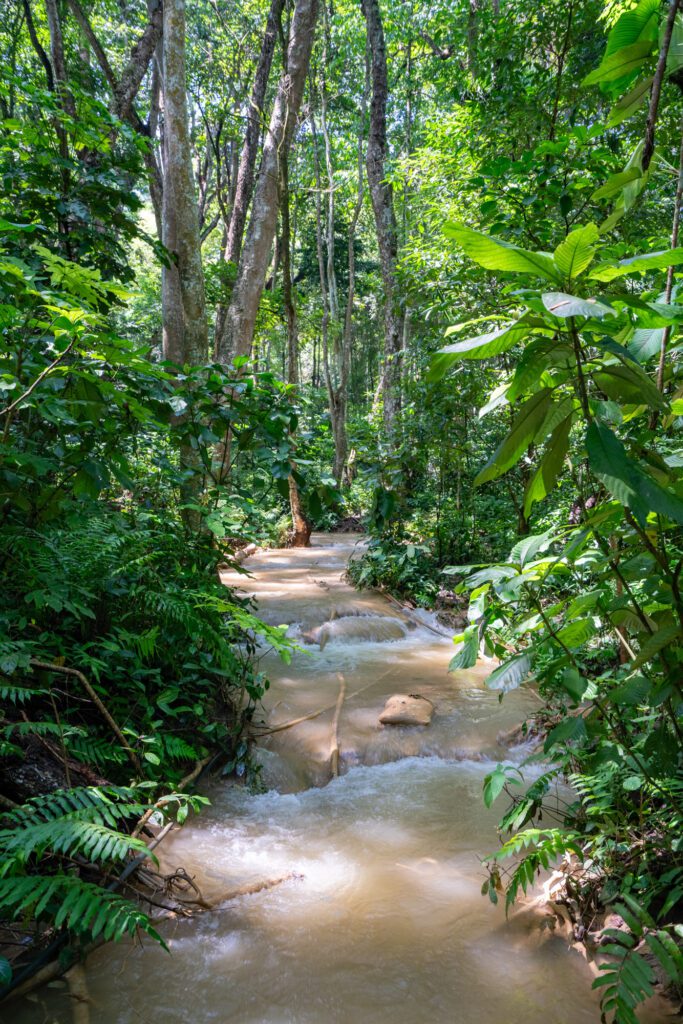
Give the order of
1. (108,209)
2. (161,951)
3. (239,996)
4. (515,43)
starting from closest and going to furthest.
→ (239,996) < (161,951) < (108,209) < (515,43)

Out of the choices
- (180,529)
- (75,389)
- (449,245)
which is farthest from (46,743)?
(449,245)

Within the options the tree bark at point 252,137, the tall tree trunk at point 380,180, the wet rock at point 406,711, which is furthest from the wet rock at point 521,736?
the tree bark at point 252,137

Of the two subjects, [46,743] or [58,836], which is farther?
[46,743]

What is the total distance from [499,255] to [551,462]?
Result: 518 millimetres

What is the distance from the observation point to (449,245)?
7387mm

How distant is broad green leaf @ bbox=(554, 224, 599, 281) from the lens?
113cm

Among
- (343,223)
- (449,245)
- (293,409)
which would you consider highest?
(343,223)

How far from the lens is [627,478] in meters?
1.13

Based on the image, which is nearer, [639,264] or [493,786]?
[639,264]

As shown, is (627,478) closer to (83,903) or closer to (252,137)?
(83,903)

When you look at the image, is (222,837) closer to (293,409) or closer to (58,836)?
(58,836)

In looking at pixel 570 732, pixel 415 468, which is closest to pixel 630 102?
pixel 570 732

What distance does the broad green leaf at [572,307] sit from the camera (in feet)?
3.33

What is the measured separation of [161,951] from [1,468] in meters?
2.25
